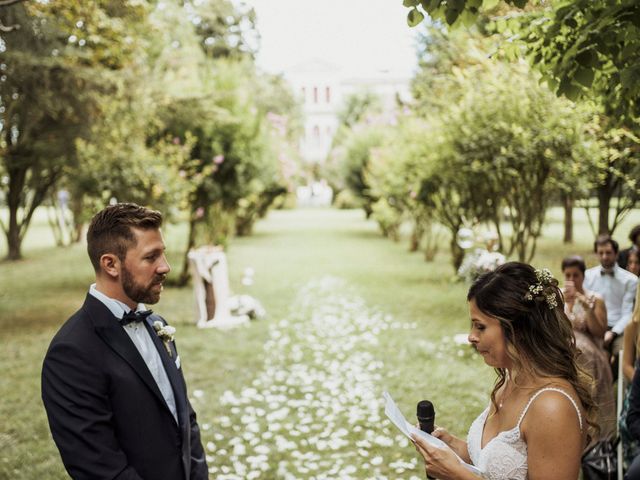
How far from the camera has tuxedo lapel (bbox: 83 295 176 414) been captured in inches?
107

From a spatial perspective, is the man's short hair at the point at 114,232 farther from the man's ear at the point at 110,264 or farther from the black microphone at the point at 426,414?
the black microphone at the point at 426,414

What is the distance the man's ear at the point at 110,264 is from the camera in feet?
9.18

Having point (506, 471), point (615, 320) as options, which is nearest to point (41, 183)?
point (615, 320)

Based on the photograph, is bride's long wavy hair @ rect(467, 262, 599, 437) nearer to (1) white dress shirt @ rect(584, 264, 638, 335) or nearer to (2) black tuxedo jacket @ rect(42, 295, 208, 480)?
(2) black tuxedo jacket @ rect(42, 295, 208, 480)

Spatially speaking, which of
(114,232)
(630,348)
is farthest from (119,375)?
(630,348)

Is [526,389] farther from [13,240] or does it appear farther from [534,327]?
[13,240]

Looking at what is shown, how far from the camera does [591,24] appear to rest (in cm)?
421

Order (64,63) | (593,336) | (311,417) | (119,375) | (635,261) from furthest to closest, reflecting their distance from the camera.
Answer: (64,63)
(311,417)
(635,261)
(593,336)
(119,375)

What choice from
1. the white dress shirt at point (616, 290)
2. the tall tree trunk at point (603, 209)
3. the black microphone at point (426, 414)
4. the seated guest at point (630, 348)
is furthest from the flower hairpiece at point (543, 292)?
the tall tree trunk at point (603, 209)

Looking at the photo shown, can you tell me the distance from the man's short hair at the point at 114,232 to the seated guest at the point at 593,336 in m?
3.92

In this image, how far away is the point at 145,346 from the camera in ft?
9.66

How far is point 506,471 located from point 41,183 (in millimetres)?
24296

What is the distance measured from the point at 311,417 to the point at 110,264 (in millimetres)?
4922

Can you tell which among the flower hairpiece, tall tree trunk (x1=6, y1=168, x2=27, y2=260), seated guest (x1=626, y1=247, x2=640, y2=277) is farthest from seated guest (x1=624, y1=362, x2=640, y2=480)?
tall tree trunk (x1=6, y1=168, x2=27, y2=260)
